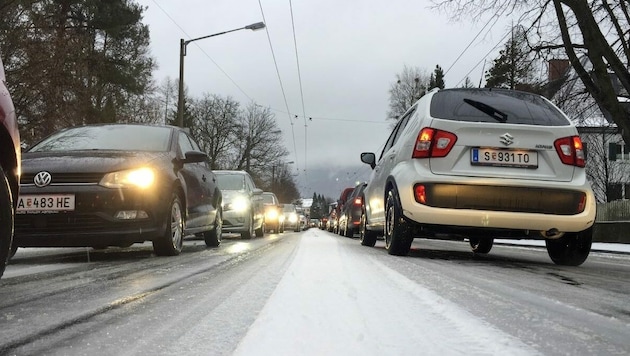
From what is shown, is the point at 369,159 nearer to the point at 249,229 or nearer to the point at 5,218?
the point at 249,229

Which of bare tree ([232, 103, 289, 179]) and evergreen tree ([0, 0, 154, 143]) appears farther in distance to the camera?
bare tree ([232, 103, 289, 179])

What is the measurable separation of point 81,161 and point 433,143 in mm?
3260

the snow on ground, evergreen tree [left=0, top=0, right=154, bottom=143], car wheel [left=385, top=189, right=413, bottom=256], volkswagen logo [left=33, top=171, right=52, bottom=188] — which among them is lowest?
the snow on ground

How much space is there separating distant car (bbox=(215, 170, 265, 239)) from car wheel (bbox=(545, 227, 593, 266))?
7.45m

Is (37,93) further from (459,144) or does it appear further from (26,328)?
(26,328)

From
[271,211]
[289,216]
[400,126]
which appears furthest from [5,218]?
[289,216]

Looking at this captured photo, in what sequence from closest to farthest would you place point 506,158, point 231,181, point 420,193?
point 506,158 → point 420,193 → point 231,181

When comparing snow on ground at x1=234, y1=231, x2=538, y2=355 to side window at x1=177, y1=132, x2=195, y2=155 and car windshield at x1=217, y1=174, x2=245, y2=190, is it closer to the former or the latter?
side window at x1=177, y1=132, x2=195, y2=155

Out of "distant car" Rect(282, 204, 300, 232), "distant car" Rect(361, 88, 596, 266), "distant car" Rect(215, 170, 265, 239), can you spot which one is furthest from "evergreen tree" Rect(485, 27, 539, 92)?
"distant car" Rect(282, 204, 300, 232)

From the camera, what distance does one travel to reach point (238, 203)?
11.6m

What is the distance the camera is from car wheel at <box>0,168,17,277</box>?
249 cm

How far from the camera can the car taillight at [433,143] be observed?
4.60 m

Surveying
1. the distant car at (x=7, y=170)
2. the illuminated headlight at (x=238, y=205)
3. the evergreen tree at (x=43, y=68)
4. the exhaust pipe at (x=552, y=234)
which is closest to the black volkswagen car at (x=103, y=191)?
the distant car at (x=7, y=170)

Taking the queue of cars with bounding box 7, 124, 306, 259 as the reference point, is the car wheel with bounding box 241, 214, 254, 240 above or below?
below
